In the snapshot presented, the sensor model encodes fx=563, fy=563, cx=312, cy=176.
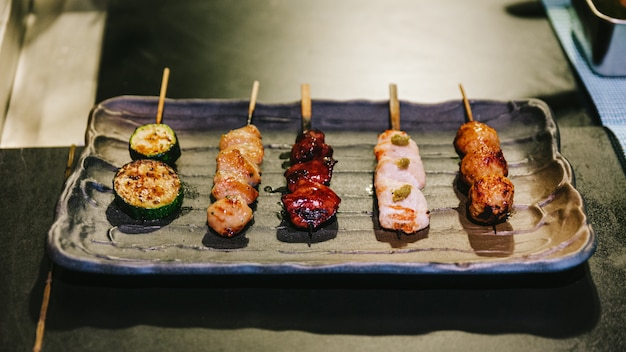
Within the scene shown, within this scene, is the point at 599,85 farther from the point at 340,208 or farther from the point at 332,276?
the point at 332,276

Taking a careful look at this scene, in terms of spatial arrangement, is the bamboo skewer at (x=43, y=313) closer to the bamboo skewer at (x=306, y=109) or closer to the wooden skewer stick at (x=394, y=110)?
the bamboo skewer at (x=306, y=109)

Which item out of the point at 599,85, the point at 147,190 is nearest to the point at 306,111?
the point at 147,190

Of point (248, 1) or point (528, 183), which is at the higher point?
point (248, 1)

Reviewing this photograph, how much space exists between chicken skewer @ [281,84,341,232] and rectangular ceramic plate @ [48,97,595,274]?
0.35 ft

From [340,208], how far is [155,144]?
1.46 meters

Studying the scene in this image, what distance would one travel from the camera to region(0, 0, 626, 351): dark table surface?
131 inches

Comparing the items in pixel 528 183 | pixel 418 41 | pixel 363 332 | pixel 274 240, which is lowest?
pixel 363 332

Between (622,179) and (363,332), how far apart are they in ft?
7.98

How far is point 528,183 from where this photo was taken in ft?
13.6

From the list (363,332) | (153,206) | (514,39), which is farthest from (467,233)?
(514,39)

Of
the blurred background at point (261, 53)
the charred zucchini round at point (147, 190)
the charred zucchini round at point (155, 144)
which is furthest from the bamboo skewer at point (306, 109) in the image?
the charred zucchini round at point (147, 190)

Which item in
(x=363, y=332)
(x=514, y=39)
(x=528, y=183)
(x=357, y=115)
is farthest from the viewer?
(x=514, y=39)

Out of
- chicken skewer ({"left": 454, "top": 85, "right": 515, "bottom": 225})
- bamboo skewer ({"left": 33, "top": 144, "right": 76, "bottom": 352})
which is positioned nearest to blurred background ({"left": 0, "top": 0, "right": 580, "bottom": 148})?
chicken skewer ({"left": 454, "top": 85, "right": 515, "bottom": 225})

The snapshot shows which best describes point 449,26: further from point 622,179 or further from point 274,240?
point 274,240
